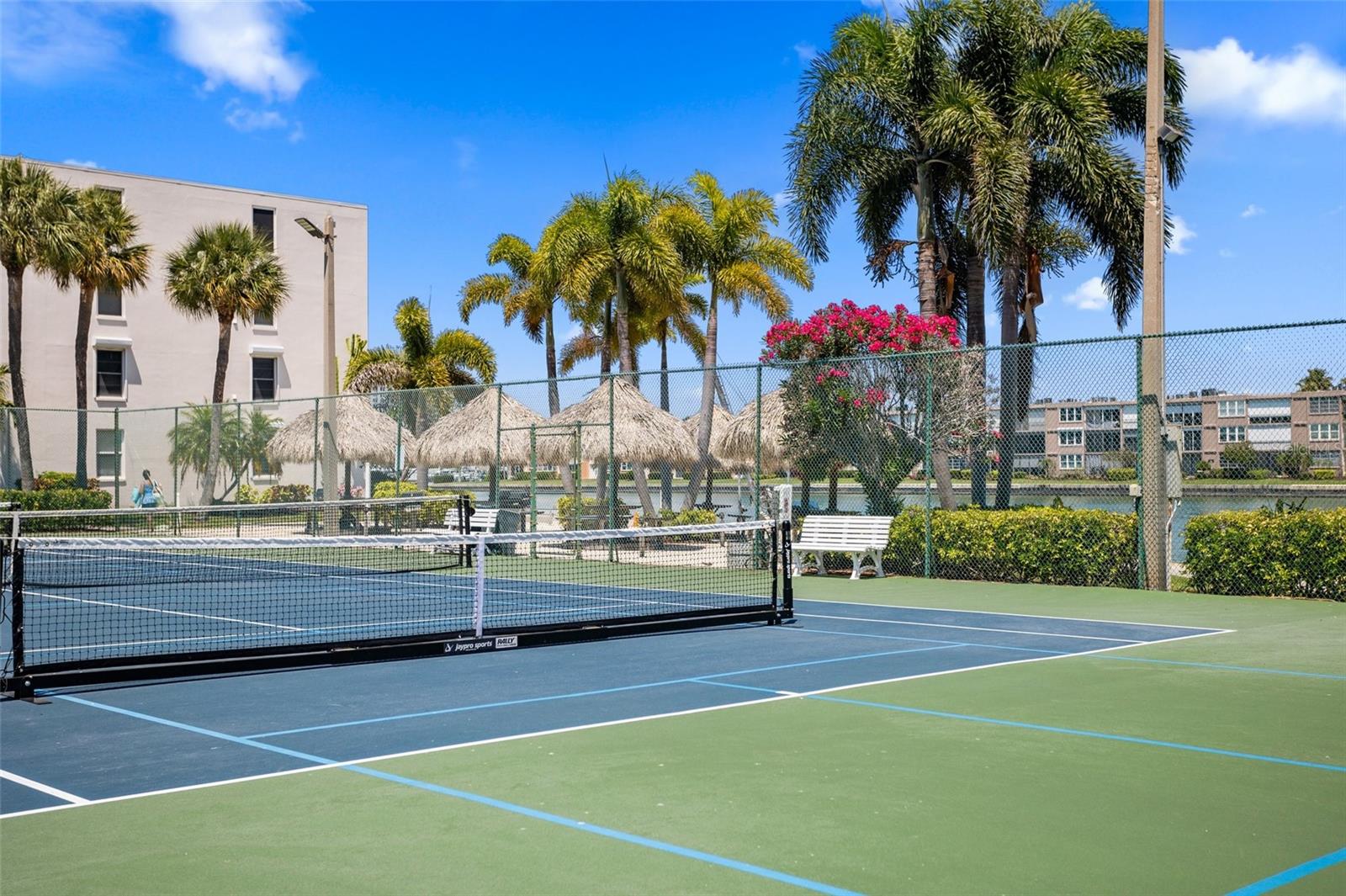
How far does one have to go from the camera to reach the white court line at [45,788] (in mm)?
6012

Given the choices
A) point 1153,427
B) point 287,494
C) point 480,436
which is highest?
point 480,436

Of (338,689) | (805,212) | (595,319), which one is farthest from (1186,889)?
(595,319)

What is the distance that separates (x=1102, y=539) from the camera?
1596 centimetres

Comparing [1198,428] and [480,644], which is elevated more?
[1198,428]

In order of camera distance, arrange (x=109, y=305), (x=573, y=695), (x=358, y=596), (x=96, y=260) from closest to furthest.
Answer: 1. (x=573, y=695)
2. (x=358, y=596)
3. (x=96, y=260)
4. (x=109, y=305)

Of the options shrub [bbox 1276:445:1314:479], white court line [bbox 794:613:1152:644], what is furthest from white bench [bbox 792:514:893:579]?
shrub [bbox 1276:445:1314:479]

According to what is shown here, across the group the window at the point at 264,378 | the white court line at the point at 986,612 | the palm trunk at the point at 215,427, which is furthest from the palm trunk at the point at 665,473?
the window at the point at 264,378

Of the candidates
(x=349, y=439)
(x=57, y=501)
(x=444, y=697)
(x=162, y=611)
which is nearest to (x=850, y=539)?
(x=162, y=611)

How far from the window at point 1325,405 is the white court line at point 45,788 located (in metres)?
12.6

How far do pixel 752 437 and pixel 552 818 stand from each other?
68.2ft

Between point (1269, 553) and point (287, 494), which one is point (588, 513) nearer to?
point (1269, 553)

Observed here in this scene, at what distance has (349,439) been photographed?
31.2 meters

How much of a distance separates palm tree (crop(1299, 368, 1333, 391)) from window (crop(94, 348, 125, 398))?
133 ft

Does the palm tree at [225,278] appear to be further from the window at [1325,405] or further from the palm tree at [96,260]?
the window at [1325,405]
